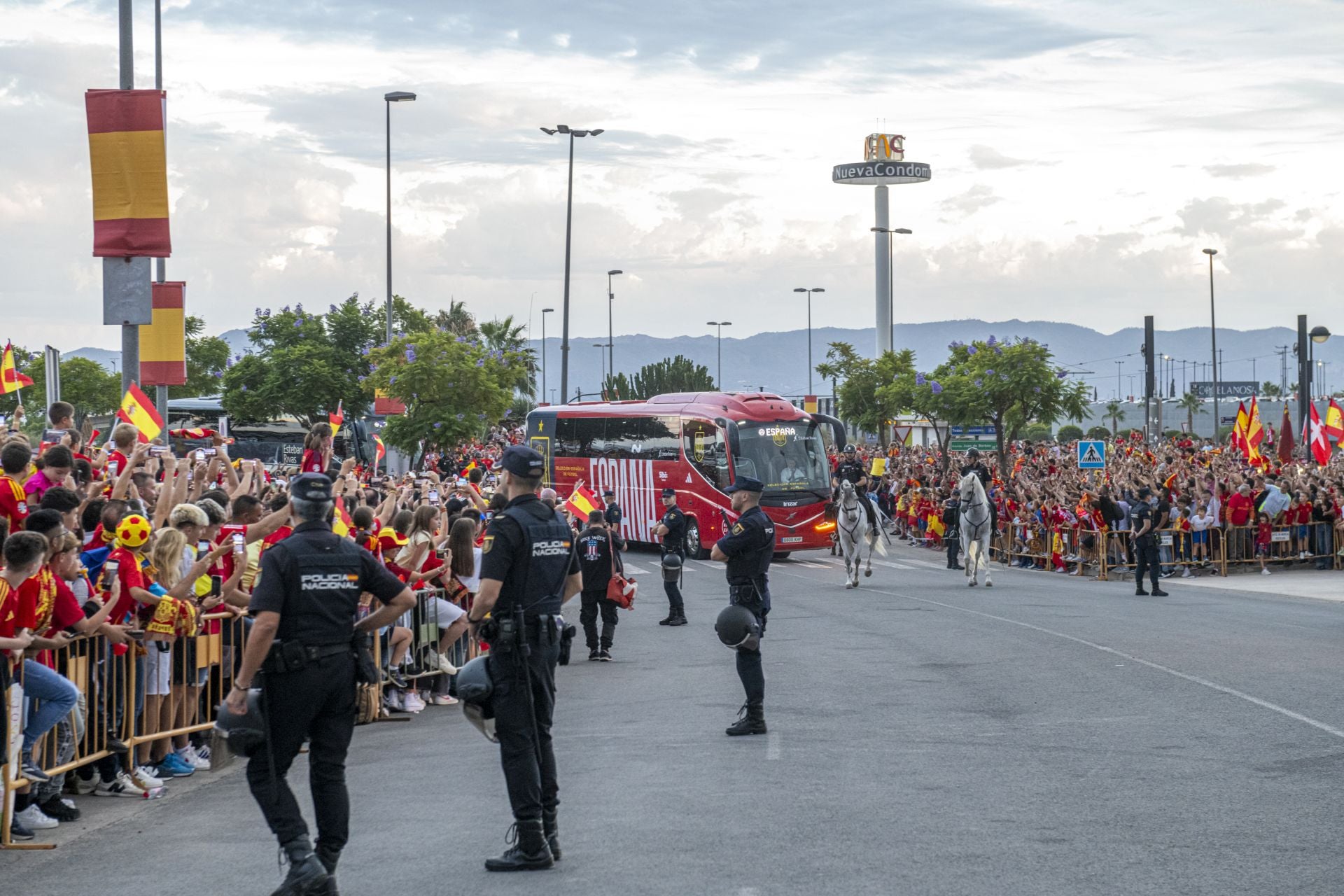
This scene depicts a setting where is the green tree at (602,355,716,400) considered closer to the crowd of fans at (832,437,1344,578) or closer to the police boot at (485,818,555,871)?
the crowd of fans at (832,437,1344,578)

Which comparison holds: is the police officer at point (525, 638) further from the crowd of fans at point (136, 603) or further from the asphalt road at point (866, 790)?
the crowd of fans at point (136, 603)

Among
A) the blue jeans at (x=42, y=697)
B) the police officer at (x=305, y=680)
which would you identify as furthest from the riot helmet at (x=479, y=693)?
the blue jeans at (x=42, y=697)

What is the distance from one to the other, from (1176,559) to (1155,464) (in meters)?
10.0

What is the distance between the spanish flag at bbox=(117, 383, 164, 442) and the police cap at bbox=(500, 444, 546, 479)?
7.92m

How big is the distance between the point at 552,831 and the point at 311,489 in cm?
205

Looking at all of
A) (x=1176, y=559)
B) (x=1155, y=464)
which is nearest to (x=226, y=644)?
(x=1176, y=559)

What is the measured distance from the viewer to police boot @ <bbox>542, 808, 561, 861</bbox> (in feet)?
24.0

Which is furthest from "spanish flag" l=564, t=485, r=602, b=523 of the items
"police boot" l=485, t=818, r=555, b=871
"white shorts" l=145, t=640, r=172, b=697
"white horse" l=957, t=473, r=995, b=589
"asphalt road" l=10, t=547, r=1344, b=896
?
"police boot" l=485, t=818, r=555, b=871

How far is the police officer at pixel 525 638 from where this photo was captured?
23.5 ft

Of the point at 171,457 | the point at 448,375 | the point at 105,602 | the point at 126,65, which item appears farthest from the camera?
the point at 448,375

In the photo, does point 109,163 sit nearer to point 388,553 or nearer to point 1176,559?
point 388,553

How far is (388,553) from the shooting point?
13086 millimetres

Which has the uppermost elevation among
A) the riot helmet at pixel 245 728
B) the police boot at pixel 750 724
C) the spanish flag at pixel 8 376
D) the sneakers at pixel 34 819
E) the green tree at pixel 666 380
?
the green tree at pixel 666 380

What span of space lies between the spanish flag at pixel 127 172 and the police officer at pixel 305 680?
279 inches
